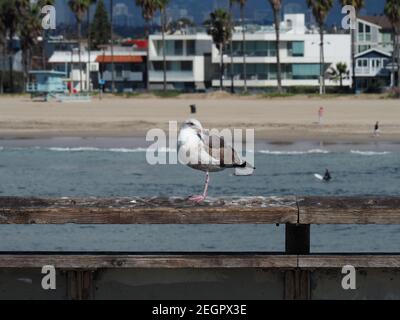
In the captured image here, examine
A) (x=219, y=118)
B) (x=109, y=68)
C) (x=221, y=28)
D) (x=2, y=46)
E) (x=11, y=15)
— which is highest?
(x=11, y=15)

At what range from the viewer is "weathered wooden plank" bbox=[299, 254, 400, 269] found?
578 centimetres

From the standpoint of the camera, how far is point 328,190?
2373 cm

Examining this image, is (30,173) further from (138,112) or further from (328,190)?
(138,112)

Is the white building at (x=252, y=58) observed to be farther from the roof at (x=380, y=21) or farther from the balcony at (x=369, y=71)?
the roof at (x=380, y=21)

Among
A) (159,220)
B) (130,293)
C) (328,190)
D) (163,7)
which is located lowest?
(328,190)

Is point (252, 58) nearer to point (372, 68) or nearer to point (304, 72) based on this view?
point (304, 72)

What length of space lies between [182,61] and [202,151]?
256 feet

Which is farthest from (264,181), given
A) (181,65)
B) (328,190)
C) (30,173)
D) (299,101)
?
(181,65)

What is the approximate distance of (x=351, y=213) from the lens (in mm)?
5773

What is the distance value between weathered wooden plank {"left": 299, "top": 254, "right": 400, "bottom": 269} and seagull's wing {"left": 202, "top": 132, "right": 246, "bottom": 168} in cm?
87

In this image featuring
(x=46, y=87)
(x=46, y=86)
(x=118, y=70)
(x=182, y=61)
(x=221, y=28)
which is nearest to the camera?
(x=46, y=87)

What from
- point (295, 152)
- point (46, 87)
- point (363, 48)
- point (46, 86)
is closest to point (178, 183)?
point (295, 152)

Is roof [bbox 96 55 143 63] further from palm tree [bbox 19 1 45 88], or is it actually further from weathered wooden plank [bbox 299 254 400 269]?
weathered wooden plank [bbox 299 254 400 269]

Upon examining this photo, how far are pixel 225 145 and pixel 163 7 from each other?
3132 inches
